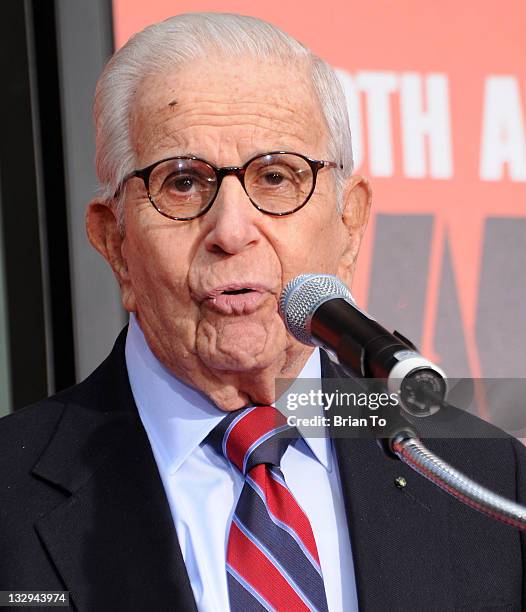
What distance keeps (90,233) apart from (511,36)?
5.26 ft

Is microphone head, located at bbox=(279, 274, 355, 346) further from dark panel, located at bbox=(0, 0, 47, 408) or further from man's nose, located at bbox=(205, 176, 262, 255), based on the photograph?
dark panel, located at bbox=(0, 0, 47, 408)

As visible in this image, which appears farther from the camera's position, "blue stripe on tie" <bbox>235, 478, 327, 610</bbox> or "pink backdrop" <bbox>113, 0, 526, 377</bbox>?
"pink backdrop" <bbox>113, 0, 526, 377</bbox>

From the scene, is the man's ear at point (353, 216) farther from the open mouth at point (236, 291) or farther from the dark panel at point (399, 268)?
the dark panel at point (399, 268)

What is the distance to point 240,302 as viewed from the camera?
1.96m

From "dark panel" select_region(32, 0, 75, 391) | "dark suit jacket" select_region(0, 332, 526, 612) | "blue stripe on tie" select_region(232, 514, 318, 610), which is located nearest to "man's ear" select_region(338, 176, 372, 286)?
"dark suit jacket" select_region(0, 332, 526, 612)

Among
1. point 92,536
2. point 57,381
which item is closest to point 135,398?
point 92,536

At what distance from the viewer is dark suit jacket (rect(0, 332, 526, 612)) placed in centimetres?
187

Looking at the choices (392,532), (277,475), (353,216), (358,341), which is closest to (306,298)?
(358,341)

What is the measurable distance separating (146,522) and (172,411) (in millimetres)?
249

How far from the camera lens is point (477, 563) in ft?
6.54

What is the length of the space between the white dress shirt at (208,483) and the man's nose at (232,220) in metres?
0.33

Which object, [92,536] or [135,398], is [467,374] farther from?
[92,536]

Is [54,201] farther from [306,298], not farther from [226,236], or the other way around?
[306,298]

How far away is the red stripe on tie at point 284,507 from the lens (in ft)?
6.30
